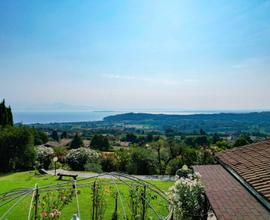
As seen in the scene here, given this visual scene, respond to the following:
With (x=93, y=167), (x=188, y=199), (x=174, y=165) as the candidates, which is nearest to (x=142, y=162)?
(x=174, y=165)

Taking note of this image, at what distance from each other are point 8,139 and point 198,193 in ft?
69.8

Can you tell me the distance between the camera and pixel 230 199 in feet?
19.3

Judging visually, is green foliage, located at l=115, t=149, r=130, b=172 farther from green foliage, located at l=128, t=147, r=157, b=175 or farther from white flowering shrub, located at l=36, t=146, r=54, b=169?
white flowering shrub, located at l=36, t=146, r=54, b=169

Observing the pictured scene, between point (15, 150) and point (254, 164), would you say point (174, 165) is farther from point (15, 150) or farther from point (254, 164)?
point (254, 164)

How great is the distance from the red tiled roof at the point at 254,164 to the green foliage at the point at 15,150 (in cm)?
1972

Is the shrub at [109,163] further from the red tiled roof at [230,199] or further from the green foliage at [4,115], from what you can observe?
the red tiled roof at [230,199]

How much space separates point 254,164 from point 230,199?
1.91m

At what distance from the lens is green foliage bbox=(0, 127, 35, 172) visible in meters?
24.3

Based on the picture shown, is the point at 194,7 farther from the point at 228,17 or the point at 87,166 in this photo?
the point at 87,166

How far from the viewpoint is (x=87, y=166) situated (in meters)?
24.8

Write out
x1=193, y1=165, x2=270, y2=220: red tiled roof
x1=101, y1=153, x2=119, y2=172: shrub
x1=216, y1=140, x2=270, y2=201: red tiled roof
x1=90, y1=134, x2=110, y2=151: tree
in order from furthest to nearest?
x1=90, y1=134, x2=110, y2=151: tree, x1=101, y1=153, x2=119, y2=172: shrub, x1=216, y1=140, x2=270, y2=201: red tiled roof, x1=193, y1=165, x2=270, y2=220: red tiled roof

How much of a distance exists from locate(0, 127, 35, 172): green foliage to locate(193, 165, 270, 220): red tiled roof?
20267 mm

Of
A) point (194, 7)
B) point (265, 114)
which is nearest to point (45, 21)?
point (194, 7)

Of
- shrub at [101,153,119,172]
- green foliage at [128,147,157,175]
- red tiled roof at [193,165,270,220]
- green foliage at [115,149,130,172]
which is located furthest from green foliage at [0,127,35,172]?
red tiled roof at [193,165,270,220]
